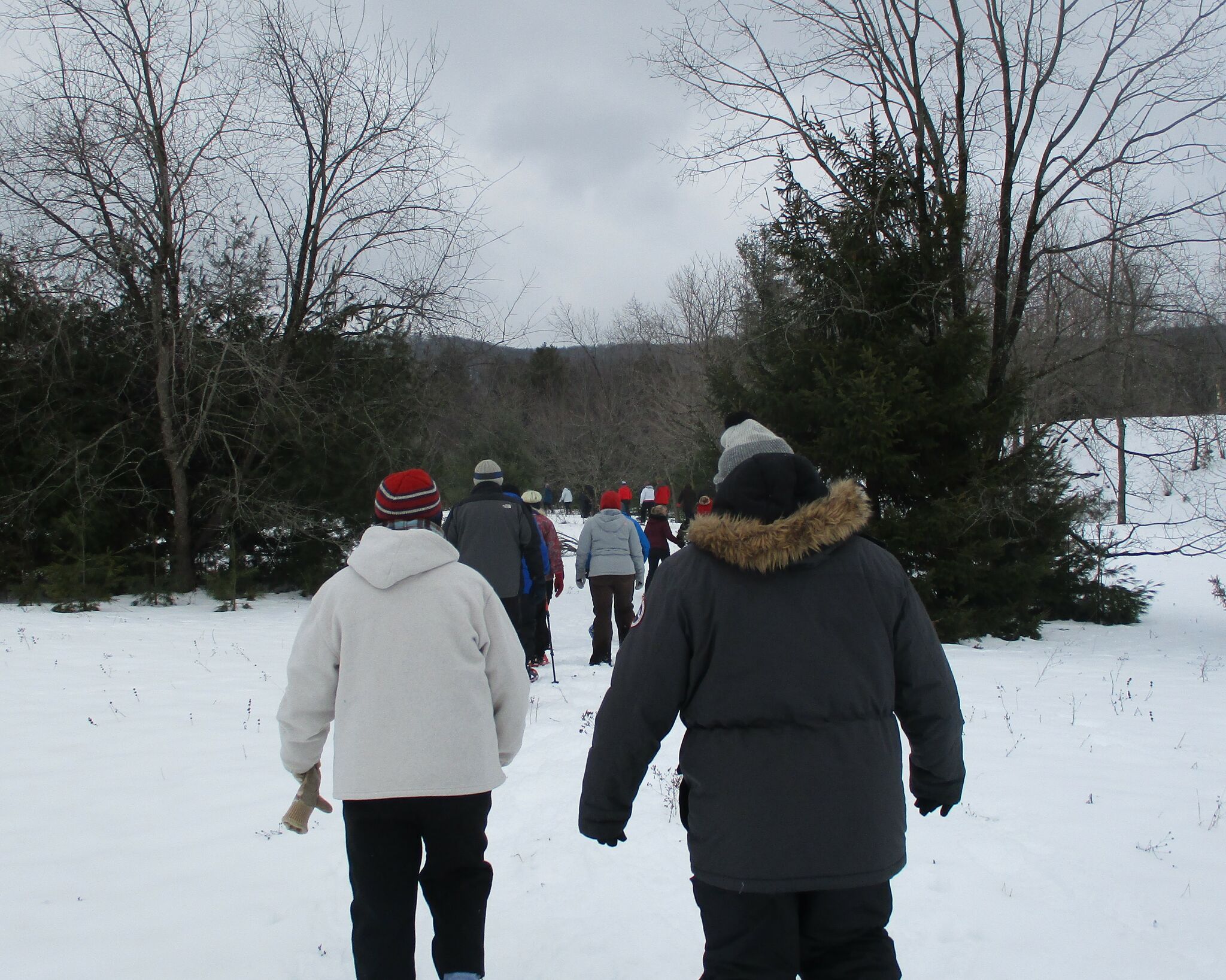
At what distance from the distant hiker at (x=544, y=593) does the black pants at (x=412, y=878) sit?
5.16 metres

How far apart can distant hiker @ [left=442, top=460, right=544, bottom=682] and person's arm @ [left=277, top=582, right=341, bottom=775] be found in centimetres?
438

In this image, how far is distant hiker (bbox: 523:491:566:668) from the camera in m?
8.76

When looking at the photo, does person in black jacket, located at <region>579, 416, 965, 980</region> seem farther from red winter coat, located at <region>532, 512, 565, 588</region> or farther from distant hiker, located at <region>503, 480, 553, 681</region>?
red winter coat, located at <region>532, 512, 565, 588</region>

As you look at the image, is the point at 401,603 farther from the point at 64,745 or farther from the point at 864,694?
the point at 64,745

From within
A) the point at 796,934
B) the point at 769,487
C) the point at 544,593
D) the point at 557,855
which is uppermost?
the point at 769,487

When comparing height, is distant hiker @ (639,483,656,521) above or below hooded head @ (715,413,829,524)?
Answer: below

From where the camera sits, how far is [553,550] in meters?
10.5

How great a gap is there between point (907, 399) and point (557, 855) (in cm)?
946

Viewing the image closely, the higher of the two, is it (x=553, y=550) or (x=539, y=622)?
(x=553, y=550)

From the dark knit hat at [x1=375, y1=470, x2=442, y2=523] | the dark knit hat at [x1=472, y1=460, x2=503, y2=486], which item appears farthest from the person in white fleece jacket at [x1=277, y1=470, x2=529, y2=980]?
the dark knit hat at [x1=472, y1=460, x2=503, y2=486]

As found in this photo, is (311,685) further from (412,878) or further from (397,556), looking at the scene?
(412,878)

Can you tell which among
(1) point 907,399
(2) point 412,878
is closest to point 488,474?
(2) point 412,878

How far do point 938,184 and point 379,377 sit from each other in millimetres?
10506

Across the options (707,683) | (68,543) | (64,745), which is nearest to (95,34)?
(68,543)
